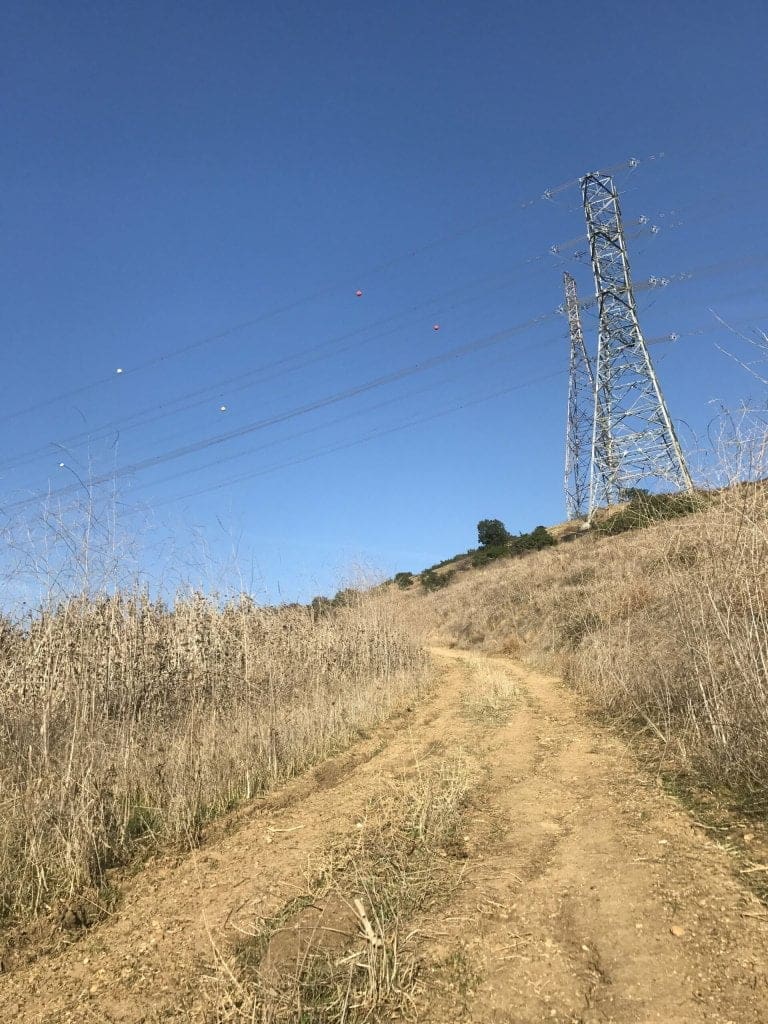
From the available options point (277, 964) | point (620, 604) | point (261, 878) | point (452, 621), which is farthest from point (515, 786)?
point (452, 621)

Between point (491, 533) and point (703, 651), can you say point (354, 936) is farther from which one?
point (491, 533)

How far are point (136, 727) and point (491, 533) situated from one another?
4443cm

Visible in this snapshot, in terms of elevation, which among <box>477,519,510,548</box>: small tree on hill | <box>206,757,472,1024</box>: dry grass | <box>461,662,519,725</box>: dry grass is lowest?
<box>461,662,519,725</box>: dry grass

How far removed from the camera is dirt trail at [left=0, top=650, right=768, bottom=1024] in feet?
8.33

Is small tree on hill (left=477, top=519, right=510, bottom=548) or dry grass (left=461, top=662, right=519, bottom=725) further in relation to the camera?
small tree on hill (left=477, top=519, right=510, bottom=548)

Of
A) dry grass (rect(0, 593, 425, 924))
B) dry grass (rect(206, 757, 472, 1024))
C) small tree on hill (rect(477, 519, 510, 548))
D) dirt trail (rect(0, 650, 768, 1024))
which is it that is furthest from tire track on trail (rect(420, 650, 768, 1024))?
small tree on hill (rect(477, 519, 510, 548))

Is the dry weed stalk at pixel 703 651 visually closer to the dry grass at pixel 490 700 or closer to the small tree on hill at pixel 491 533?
the dry grass at pixel 490 700

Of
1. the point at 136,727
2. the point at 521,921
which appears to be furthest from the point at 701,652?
the point at 136,727

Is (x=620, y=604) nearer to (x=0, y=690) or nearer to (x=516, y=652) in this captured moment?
(x=516, y=652)

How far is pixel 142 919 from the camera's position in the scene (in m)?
3.75

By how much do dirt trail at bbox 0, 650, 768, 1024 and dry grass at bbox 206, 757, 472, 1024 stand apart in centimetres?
13

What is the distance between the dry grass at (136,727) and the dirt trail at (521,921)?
0.50m

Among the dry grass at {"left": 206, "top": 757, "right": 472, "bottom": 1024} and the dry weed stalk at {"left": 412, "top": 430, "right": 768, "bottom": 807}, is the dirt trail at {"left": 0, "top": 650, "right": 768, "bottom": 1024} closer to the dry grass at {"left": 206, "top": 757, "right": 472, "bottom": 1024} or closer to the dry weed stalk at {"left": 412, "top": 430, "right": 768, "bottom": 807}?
the dry grass at {"left": 206, "top": 757, "right": 472, "bottom": 1024}

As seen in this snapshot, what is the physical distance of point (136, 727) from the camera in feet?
21.1
